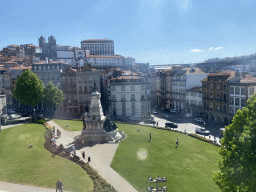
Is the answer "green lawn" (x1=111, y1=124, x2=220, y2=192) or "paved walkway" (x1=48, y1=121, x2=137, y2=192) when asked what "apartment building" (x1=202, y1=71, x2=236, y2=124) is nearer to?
"green lawn" (x1=111, y1=124, x2=220, y2=192)

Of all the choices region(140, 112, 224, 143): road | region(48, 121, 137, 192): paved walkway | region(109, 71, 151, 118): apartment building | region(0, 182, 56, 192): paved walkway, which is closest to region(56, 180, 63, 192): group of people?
region(0, 182, 56, 192): paved walkway

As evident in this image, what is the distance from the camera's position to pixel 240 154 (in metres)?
14.9

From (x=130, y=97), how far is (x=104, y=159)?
37151mm

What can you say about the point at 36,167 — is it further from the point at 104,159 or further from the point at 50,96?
the point at 50,96

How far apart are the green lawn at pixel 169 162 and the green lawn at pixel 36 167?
4.74 meters

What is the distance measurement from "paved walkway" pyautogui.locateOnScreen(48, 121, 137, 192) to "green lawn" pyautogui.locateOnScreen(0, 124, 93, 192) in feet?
7.02

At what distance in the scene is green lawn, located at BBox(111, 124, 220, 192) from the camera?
2230 cm

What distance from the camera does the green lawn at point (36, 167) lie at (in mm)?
21677

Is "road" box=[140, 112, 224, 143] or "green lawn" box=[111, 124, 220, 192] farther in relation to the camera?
"road" box=[140, 112, 224, 143]

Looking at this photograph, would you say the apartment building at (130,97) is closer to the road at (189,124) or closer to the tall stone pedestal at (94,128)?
the road at (189,124)

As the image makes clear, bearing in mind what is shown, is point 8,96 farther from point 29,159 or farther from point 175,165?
point 175,165

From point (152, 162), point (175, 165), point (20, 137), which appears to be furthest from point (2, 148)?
point (175, 165)

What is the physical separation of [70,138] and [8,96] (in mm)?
53762

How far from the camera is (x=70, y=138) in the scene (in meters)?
38.5
